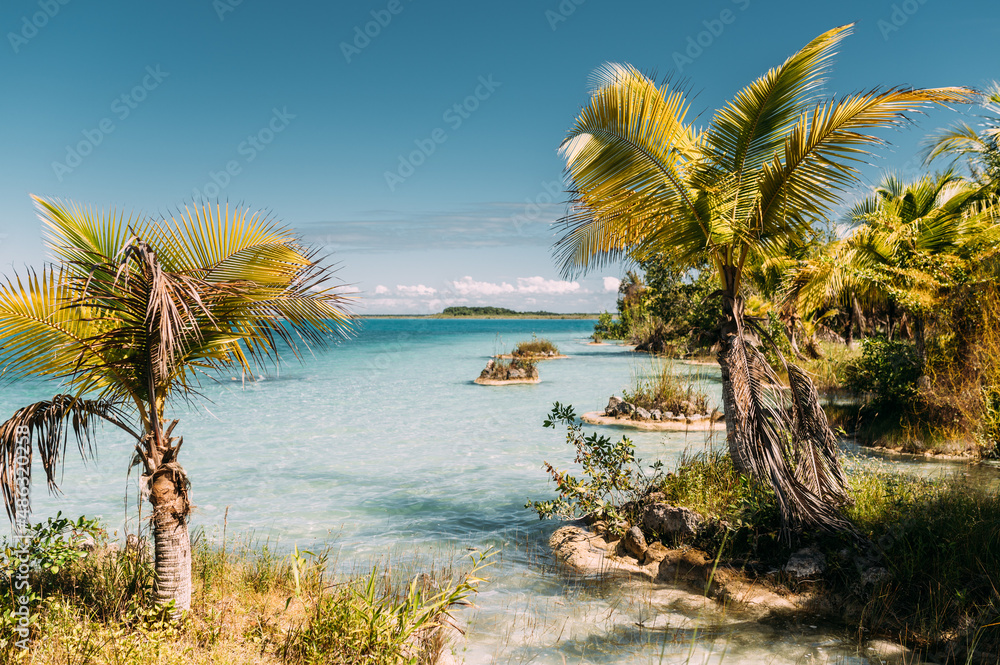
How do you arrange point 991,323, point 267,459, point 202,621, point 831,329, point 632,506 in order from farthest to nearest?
point 831,329 < point 267,459 < point 991,323 < point 632,506 < point 202,621

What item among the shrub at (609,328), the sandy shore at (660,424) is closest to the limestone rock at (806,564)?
the sandy shore at (660,424)

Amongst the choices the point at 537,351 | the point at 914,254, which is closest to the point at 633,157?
the point at 914,254

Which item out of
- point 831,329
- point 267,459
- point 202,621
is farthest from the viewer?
point 831,329

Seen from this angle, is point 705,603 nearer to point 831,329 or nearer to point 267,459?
point 267,459

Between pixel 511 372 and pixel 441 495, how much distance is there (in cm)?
1690

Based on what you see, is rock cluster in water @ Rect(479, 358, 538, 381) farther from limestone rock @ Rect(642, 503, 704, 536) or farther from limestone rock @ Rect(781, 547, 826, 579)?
limestone rock @ Rect(781, 547, 826, 579)

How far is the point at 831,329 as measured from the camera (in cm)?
2756

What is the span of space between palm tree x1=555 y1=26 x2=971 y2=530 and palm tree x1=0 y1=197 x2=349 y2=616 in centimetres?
363

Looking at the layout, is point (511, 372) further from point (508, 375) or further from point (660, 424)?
point (660, 424)

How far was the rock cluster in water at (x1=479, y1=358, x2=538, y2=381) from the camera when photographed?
1062 inches

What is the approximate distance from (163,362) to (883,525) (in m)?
6.55

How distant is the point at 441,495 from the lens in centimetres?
1047

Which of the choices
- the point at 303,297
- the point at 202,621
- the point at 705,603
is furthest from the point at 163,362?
the point at 705,603

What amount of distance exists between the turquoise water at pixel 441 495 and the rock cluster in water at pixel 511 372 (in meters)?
2.06
